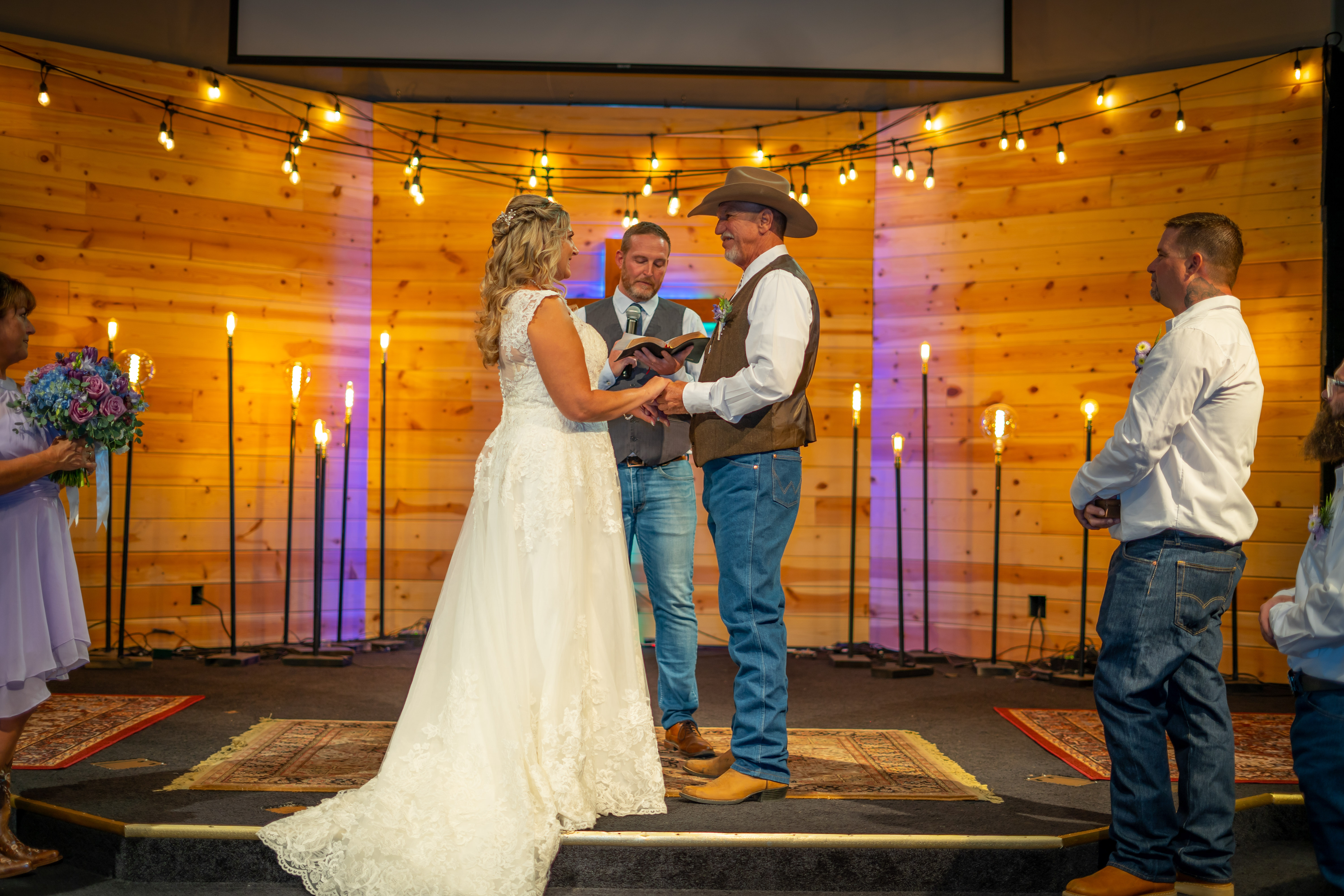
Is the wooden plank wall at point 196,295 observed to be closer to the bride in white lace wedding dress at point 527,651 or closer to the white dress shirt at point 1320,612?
the bride in white lace wedding dress at point 527,651

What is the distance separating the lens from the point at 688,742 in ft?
10.4

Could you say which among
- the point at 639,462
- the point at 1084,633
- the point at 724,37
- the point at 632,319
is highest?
the point at 724,37

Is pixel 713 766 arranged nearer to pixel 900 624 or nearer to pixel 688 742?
pixel 688 742

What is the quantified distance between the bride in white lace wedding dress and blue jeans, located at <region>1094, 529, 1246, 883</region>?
113 centimetres

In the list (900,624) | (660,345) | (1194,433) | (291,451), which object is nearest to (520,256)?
(660,345)

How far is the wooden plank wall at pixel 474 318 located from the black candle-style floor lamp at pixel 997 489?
2.52ft

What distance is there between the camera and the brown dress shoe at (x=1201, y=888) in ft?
7.47

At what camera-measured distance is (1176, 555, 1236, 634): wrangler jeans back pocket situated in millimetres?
2256

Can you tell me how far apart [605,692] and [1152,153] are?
4308 millimetres

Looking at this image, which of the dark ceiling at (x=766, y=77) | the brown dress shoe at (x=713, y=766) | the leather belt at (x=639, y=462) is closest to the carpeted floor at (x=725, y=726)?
A: the brown dress shoe at (x=713, y=766)

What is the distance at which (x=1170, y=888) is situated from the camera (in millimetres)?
2287

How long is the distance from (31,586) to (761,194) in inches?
81.5

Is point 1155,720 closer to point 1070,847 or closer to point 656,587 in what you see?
point 1070,847

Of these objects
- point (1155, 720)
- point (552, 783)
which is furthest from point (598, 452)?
point (1155, 720)
